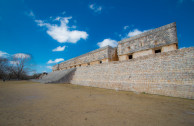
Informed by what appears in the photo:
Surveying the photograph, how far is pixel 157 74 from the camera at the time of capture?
659 cm

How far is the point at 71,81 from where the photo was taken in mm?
15602

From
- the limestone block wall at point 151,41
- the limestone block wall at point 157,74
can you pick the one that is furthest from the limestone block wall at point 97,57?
the limestone block wall at point 157,74

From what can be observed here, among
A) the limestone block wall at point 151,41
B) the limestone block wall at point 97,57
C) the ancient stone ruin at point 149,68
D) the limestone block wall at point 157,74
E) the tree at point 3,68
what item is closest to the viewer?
the limestone block wall at point 157,74

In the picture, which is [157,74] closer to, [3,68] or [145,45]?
[145,45]

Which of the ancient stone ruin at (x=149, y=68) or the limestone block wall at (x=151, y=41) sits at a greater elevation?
the limestone block wall at (x=151, y=41)

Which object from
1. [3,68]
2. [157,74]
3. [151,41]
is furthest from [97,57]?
[3,68]

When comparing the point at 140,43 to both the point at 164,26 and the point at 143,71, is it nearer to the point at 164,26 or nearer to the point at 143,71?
the point at 164,26

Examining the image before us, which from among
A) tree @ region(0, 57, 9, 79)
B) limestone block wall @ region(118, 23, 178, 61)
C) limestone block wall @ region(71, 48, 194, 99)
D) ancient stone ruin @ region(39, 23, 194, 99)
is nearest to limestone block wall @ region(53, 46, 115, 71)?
ancient stone ruin @ region(39, 23, 194, 99)

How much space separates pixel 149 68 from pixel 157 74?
759 mm

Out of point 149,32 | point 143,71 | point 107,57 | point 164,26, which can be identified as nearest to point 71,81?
point 107,57

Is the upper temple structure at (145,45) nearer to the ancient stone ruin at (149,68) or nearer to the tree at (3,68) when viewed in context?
the ancient stone ruin at (149,68)

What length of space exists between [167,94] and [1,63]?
44250 millimetres

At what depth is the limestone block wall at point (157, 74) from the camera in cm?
542

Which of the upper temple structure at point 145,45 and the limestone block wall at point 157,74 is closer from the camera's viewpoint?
the limestone block wall at point 157,74
